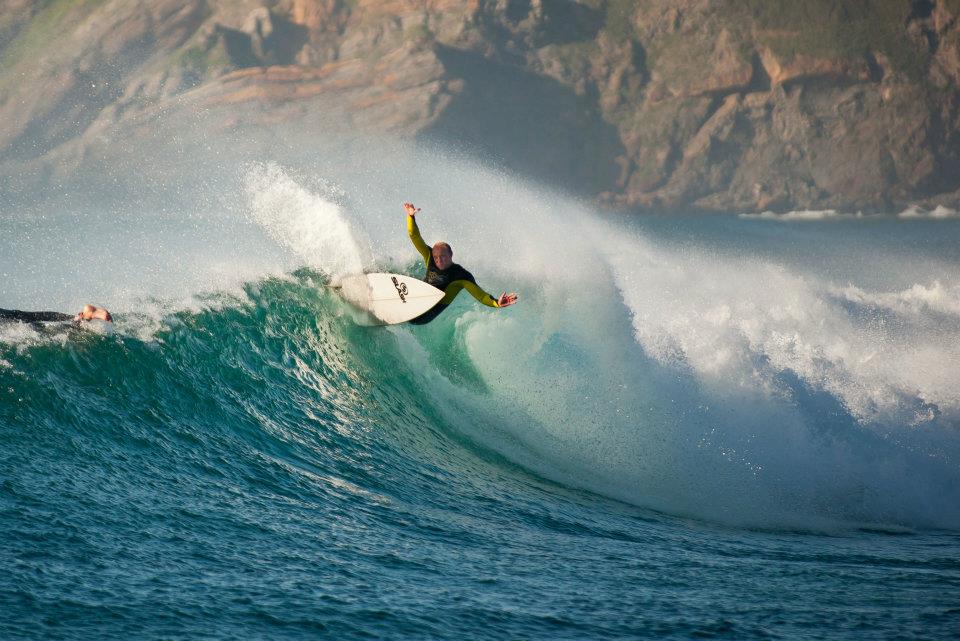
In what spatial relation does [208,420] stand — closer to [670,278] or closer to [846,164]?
[670,278]

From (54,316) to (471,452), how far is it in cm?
452

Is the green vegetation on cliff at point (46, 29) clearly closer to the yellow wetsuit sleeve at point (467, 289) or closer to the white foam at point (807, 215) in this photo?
the white foam at point (807, 215)

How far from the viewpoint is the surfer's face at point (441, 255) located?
1023 centimetres

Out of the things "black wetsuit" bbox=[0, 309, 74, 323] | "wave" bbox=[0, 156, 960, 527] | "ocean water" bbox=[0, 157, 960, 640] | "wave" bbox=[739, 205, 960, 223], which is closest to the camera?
"ocean water" bbox=[0, 157, 960, 640]

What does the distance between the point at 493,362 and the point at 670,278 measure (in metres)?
7.08

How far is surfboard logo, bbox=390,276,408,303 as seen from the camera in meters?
11.1

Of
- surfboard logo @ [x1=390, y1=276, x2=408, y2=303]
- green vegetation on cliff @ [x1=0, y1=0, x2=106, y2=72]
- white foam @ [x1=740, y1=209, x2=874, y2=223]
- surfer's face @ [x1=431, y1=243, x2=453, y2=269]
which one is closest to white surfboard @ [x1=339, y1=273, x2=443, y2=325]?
surfboard logo @ [x1=390, y1=276, x2=408, y2=303]

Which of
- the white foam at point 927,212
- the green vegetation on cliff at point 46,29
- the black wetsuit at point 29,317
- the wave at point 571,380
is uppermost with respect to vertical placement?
the white foam at point 927,212

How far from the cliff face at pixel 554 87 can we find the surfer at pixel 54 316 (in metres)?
65.1

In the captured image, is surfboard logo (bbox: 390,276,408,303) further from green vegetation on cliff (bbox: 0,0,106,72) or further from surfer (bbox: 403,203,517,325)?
green vegetation on cliff (bbox: 0,0,106,72)

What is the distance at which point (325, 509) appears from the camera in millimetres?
7219

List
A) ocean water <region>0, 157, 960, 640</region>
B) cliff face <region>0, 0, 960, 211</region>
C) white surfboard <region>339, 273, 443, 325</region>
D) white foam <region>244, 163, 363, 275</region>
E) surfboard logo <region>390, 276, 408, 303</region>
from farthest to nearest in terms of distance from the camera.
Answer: cliff face <region>0, 0, 960, 211</region> < white foam <region>244, 163, 363, 275</region> < surfboard logo <region>390, 276, 408, 303</region> < white surfboard <region>339, 273, 443, 325</region> < ocean water <region>0, 157, 960, 640</region>

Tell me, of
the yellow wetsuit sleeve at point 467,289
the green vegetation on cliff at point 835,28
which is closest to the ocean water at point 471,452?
the yellow wetsuit sleeve at point 467,289

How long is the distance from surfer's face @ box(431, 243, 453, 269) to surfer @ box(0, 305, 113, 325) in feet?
11.6
